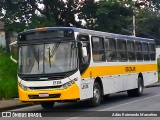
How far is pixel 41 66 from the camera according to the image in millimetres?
15422

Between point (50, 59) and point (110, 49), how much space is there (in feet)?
14.1

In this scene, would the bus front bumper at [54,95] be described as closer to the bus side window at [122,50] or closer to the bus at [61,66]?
the bus at [61,66]

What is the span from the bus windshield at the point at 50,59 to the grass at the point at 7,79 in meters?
6.16

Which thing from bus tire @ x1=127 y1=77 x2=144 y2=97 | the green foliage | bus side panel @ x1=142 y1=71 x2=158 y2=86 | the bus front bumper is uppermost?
the green foliage

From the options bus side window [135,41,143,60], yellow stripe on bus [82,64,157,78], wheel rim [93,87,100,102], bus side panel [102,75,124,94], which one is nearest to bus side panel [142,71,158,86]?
yellow stripe on bus [82,64,157,78]

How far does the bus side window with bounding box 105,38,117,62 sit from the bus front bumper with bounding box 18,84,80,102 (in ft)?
12.4

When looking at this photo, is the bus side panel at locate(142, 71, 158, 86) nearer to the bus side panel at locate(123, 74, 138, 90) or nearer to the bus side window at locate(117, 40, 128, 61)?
the bus side panel at locate(123, 74, 138, 90)

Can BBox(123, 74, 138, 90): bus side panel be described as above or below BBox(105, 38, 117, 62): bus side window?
below

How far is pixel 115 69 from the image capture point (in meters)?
19.4

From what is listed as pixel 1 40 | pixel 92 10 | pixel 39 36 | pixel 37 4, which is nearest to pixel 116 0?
pixel 92 10

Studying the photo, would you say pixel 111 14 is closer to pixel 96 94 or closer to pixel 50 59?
pixel 96 94

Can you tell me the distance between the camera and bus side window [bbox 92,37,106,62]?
17.2m

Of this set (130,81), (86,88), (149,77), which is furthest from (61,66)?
(149,77)

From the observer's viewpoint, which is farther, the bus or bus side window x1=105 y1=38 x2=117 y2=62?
bus side window x1=105 y1=38 x2=117 y2=62
